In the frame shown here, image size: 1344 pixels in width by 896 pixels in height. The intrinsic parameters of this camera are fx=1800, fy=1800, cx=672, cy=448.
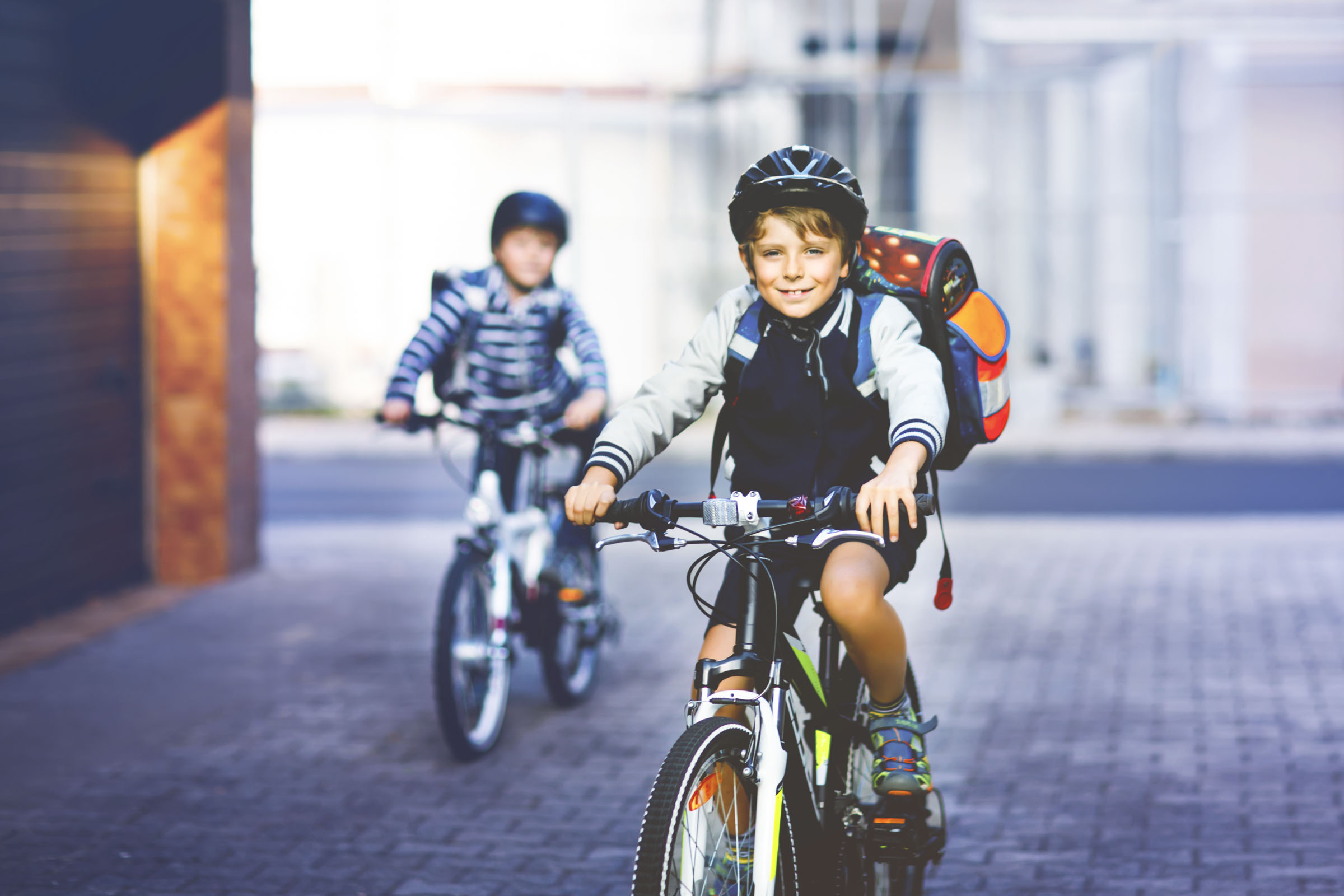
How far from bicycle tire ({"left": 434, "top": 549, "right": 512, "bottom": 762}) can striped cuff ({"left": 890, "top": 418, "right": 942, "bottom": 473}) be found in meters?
2.52

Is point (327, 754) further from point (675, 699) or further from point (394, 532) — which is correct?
point (394, 532)

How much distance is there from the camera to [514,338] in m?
6.43

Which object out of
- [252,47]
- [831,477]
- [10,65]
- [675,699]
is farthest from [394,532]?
[831,477]

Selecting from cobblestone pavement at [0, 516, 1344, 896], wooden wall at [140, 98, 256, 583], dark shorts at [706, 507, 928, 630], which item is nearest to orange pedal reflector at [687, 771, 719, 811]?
dark shorts at [706, 507, 928, 630]

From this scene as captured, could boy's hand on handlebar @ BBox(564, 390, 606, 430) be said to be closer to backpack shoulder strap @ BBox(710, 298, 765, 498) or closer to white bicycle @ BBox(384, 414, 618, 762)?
white bicycle @ BBox(384, 414, 618, 762)

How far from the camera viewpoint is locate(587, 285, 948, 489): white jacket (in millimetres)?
3646

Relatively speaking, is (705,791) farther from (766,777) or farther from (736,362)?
(736,362)

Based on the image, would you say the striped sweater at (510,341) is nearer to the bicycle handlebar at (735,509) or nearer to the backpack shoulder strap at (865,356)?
the backpack shoulder strap at (865,356)

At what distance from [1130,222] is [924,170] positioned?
2629 mm

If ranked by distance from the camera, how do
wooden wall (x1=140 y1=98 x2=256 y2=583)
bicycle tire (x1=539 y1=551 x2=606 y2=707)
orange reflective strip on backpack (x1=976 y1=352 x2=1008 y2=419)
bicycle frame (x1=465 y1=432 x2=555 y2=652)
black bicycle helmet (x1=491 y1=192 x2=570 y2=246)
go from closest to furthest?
orange reflective strip on backpack (x1=976 y1=352 x2=1008 y2=419), bicycle frame (x1=465 y1=432 x2=555 y2=652), black bicycle helmet (x1=491 y1=192 x2=570 y2=246), bicycle tire (x1=539 y1=551 x2=606 y2=707), wooden wall (x1=140 y1=98 x2=256 y2=583)

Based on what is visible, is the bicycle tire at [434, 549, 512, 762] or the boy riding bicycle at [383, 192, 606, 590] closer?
the bicycle tire at [434, 549, 512, 762]

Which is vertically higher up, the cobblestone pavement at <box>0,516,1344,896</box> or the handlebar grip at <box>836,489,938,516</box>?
the handlebar grip at <box>836,489,938,516</box>

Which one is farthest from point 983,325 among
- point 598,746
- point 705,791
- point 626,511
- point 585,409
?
point 598,746

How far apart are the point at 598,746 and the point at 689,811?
3.04 m
